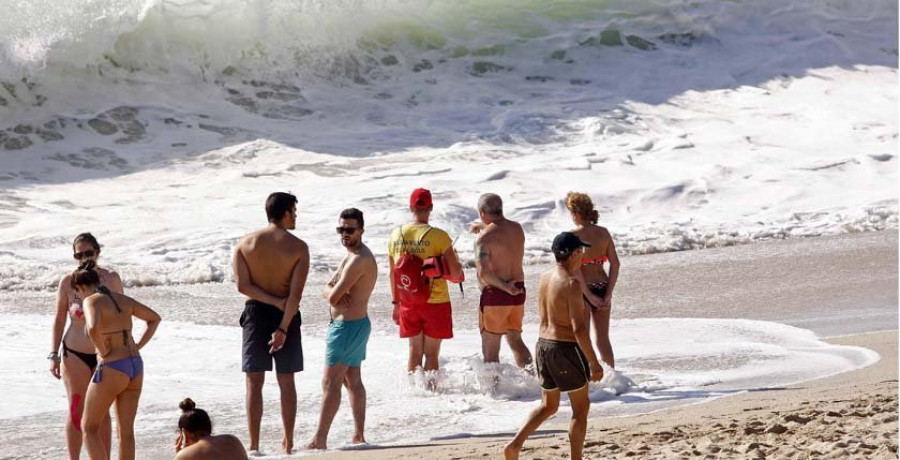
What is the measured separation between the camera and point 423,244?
746 centimetres

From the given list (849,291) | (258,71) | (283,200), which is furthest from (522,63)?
(283,200)

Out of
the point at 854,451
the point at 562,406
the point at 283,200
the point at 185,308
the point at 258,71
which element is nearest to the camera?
the point at 854,451

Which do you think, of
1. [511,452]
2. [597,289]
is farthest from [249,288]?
[597,289]

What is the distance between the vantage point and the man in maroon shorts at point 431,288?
294 inches

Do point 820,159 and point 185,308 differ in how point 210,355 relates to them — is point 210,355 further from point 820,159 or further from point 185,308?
point 820,159

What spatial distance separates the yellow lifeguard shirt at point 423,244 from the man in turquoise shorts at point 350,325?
895 mm

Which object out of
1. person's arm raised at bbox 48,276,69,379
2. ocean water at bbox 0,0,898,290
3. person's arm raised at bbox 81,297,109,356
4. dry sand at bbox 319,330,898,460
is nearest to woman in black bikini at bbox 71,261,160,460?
person's arm raised at bbox 81,297,109,356

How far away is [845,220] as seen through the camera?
15234 mm

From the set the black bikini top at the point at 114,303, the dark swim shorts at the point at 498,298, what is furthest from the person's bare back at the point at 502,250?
the black bikini top at the point at 114,303

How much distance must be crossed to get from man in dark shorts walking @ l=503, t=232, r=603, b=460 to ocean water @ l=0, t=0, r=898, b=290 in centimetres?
776

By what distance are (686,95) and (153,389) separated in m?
15.5

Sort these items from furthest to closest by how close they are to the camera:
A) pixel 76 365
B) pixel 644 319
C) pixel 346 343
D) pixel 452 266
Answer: pixel 644 319, pixel 452 266, pixel 346 343, pixel 76 365

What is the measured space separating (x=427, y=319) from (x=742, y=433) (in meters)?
2.28

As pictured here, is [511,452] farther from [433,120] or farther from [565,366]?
[433,120]
